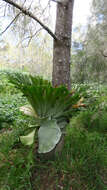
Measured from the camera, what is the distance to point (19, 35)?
2080mm

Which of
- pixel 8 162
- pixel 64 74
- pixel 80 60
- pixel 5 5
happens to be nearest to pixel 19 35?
pixel 5 5

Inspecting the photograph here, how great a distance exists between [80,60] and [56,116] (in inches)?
201

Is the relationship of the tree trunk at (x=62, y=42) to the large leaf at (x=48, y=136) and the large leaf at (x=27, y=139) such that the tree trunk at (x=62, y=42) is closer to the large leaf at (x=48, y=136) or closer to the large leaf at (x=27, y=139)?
the large leaf at (x=48, y=136)

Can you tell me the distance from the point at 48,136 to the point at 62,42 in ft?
3.62

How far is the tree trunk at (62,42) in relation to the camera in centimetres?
159

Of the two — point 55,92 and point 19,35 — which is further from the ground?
point 19,35

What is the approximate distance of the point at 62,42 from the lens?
5.22ft

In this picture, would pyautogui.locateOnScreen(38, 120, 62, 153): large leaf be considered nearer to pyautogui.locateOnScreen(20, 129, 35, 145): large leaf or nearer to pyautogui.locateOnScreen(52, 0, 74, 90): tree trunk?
pyautogui.locateOnScreen(20, 129, 35, 145): large leaf

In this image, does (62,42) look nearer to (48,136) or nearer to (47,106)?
(47,106)

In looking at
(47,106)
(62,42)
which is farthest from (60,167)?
(62,42)

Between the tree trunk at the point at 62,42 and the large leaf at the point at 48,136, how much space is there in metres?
0.65

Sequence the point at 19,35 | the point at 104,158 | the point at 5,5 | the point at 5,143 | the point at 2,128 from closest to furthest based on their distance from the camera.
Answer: the point at 104,158 < the point at 5,143 < the point at 5,5 < the point at 19,35 < the point at 2,128

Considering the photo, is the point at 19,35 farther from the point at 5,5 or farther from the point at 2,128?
the point at 2,128

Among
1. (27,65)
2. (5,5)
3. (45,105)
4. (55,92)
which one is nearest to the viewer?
(55,92)
